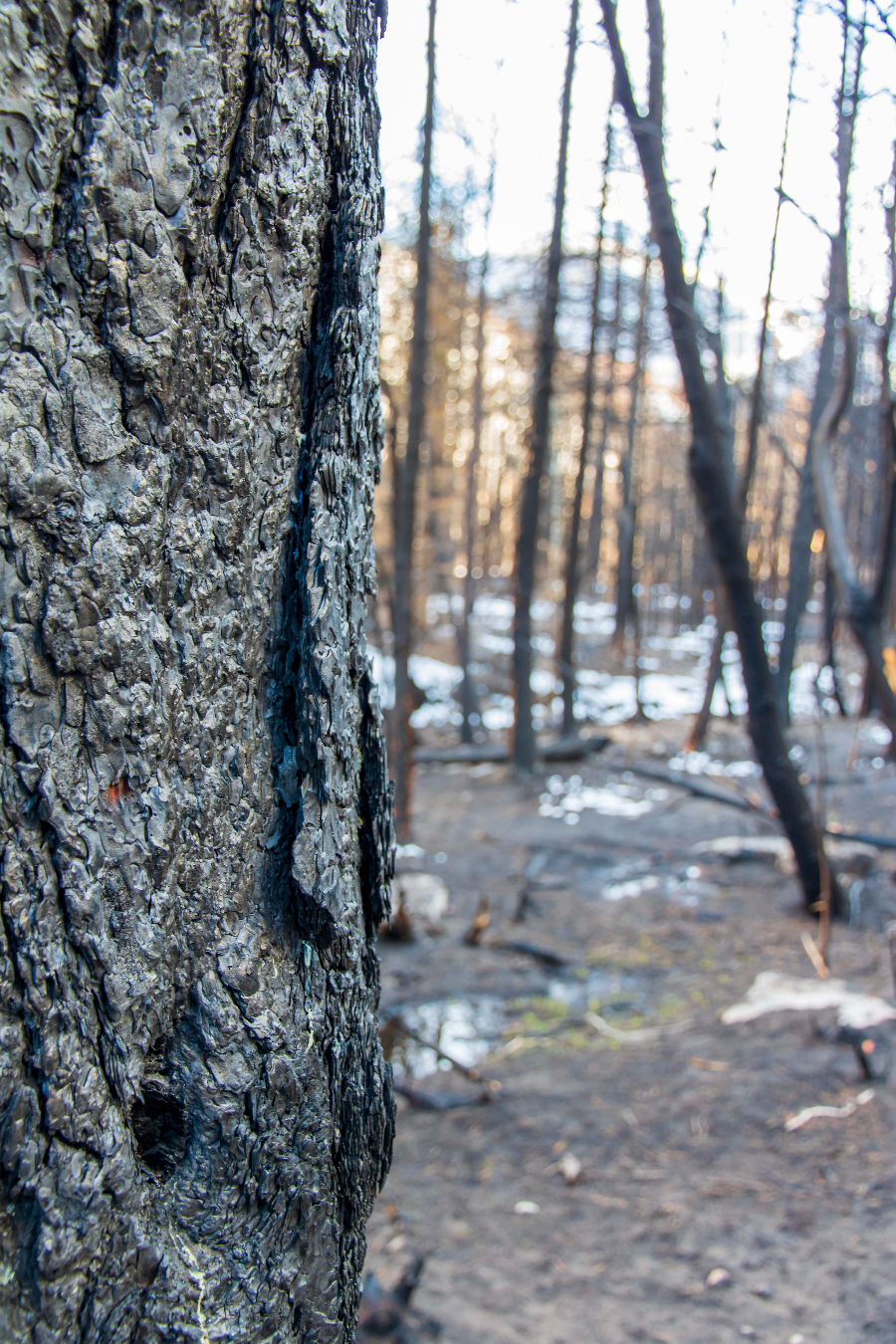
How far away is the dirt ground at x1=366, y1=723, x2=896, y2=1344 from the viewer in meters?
3.01

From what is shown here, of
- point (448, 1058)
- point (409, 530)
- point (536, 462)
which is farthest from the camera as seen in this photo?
point (536, 462)

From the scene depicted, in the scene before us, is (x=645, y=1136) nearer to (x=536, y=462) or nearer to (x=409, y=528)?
(x=409, y=528)

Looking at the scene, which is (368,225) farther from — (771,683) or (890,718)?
(771,683)

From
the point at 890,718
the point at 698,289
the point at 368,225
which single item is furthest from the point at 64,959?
the point at 698,289

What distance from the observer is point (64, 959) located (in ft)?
2.68

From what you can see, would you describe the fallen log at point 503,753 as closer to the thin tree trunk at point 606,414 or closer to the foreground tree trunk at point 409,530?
the foreground tree trunk at point 409,530

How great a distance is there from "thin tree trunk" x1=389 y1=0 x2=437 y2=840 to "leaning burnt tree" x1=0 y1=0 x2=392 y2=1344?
5612mm

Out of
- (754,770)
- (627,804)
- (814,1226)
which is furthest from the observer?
(754,770)

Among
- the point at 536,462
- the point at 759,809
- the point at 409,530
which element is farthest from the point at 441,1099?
the point at 536,462

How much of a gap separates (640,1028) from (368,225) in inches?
206

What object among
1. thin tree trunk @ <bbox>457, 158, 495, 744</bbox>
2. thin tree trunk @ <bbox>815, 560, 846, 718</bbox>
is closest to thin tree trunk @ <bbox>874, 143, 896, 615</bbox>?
thin tree trunk @ <bbox>457, 158, 495, 744</bbox>

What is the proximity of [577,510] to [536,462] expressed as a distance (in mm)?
1829

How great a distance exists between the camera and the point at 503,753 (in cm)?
1354

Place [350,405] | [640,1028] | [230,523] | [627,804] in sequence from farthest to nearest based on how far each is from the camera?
[627,804], [640,1028], [350,405], [230,523]
